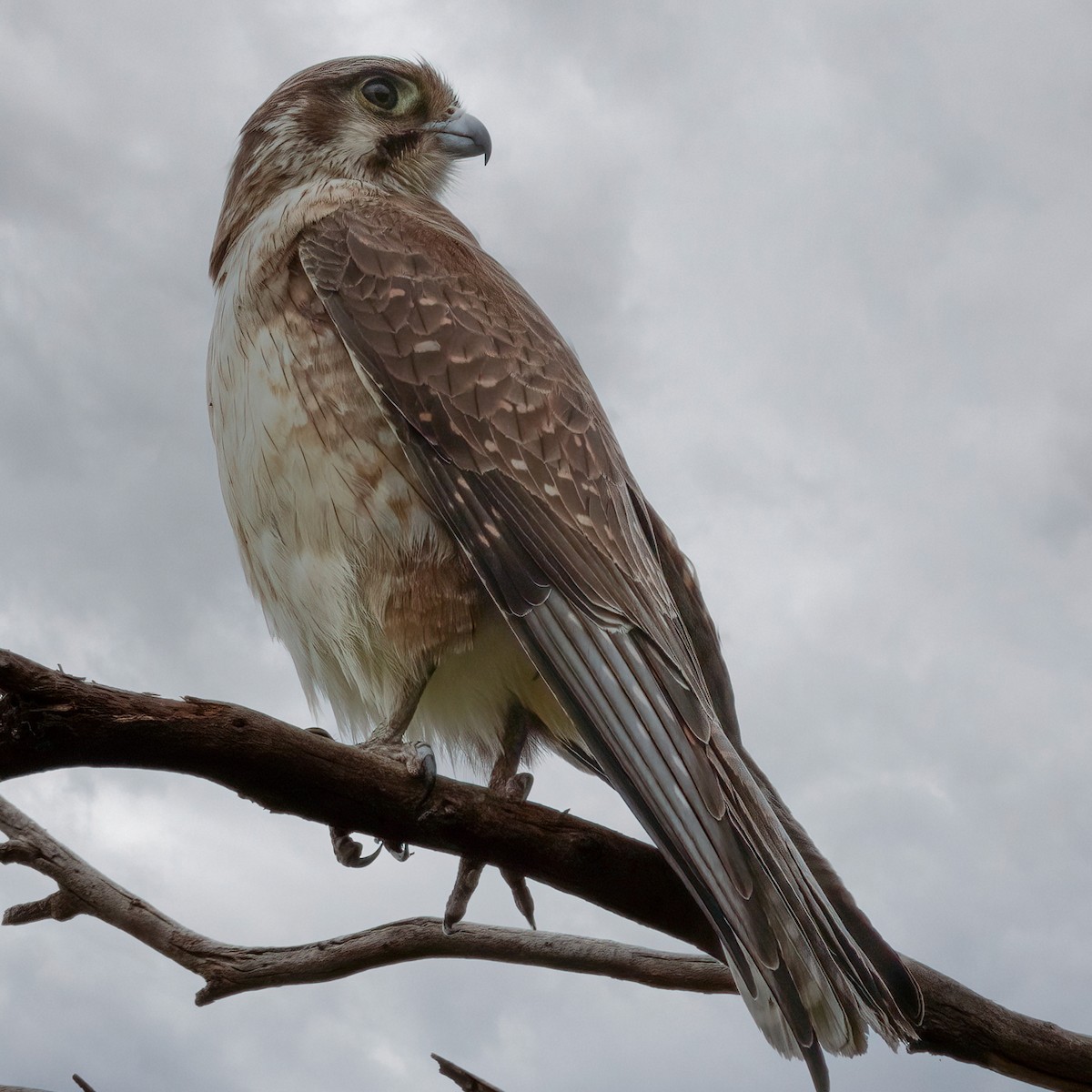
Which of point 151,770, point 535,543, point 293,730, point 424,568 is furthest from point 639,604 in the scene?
point 151,770

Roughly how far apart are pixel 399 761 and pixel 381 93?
8.45ft

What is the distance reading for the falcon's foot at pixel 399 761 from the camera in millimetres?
2396

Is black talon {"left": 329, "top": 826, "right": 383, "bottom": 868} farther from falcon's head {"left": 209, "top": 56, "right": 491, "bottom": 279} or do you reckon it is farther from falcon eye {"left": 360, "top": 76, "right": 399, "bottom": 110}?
falcon eye {"left": 360, "top": 76, "right": 399, "bottom": 110}

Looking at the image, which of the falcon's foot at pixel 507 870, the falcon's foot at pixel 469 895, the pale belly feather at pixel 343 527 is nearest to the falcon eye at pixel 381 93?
the pale belly feather at pixel 343 527

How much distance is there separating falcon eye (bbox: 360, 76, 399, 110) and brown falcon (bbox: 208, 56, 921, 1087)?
625 millimetres

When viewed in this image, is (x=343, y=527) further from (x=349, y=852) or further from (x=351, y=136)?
(x=351, y=136)

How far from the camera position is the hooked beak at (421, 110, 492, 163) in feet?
13.4

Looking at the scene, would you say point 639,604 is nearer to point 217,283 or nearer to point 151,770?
point 151,770

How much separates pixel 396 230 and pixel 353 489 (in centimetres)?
87

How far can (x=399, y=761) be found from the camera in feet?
8.00

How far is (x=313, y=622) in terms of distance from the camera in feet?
10.2

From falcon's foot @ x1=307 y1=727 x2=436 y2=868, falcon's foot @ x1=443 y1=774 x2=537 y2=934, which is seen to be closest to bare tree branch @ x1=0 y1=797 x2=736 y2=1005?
falcon's foot @ x1=443 y1=774 x2=537 y2=934

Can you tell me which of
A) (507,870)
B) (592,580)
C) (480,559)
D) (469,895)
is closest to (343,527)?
(480,559)

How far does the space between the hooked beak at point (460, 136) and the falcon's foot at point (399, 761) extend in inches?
88.0
